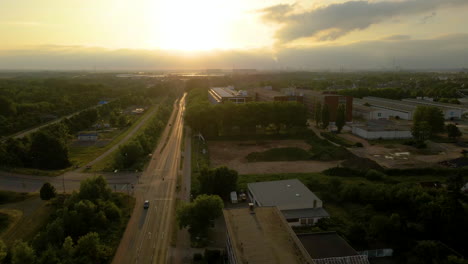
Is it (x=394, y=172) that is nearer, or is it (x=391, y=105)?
(x=394, y=172)

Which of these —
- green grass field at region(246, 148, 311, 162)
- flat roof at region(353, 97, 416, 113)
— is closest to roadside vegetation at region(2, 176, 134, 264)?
green grass field at region(246, 148, 311, 162)

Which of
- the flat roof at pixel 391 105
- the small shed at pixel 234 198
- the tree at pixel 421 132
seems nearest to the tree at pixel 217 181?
the small shed at pixel 234 198

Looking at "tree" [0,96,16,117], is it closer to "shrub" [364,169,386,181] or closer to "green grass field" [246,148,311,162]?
"green grass field" [246,148,311,162]

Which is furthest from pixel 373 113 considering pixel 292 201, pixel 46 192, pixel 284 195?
pixel 46 192

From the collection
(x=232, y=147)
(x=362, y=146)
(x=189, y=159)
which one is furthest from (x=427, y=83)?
(x=189, y=159)

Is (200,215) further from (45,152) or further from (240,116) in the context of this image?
(240,116)
